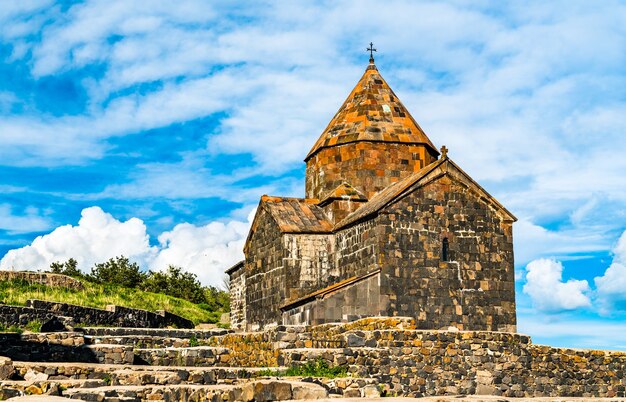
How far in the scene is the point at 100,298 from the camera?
83.8ft

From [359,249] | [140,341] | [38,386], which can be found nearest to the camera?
[38,386]

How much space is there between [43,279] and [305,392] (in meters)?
18.3

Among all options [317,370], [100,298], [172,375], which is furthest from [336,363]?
[100,298]

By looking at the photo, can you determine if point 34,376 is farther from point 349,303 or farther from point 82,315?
point 82,315

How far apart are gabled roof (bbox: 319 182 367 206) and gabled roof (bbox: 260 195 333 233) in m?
0.57

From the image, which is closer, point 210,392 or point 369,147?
point 210,392

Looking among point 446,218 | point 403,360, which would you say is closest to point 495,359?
point 403,360

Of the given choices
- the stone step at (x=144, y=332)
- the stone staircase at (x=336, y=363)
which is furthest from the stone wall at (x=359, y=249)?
the stone staircase at (x=336, y=363)

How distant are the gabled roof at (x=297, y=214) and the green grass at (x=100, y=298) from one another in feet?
20.0

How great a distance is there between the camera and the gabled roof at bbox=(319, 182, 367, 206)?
22.6 meters

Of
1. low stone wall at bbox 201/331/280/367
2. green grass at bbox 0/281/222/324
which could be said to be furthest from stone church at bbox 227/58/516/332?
low stone wall at bbox 201/331/280/367

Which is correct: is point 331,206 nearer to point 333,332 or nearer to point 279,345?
point 333,332

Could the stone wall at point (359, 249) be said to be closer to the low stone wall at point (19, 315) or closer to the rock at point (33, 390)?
the low stone wall at point (19, 315)

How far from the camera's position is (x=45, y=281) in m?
25.1
